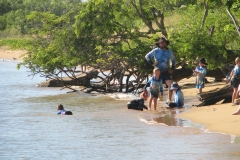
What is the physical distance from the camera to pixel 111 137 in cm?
1152

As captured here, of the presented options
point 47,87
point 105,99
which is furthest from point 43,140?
point 47,87

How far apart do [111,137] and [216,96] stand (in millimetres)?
4739

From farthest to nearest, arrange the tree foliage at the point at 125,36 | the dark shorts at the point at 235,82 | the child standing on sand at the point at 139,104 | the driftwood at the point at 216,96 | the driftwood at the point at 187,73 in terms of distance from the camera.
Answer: the driftwood at the point at 187,73
the tree foliage at the point at 125,36
the child standing on sand at the point at 139,104
the driftwood at the point at 216,96
the dark shorts at the point at 235,82

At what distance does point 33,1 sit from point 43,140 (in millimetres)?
86363

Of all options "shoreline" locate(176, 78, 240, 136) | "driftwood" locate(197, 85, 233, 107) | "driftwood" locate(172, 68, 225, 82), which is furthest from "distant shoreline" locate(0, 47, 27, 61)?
"shoreline" locate(176, 78, 240, 136)

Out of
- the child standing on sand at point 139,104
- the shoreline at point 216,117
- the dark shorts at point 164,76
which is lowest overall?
the shoreline at point 216,117

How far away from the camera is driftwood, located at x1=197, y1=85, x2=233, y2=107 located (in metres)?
15.3

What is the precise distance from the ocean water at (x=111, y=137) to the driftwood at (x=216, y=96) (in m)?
0.97

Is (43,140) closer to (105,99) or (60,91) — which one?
(105,99)

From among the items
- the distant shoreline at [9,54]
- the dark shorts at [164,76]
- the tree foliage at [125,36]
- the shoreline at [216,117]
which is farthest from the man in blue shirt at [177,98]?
the distant shoreline at [9,54]

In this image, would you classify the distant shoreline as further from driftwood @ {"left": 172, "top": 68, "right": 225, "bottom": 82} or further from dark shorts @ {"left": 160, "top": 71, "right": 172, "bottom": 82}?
dark shorts @ {"left": 160, "top": 71, "right": 172, "bottom": 82}

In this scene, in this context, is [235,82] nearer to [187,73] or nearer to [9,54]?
[187,73]

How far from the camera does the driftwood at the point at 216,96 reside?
15336 millimetres

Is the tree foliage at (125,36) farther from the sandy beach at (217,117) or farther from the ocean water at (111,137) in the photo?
the sandy beach at (217,117)
